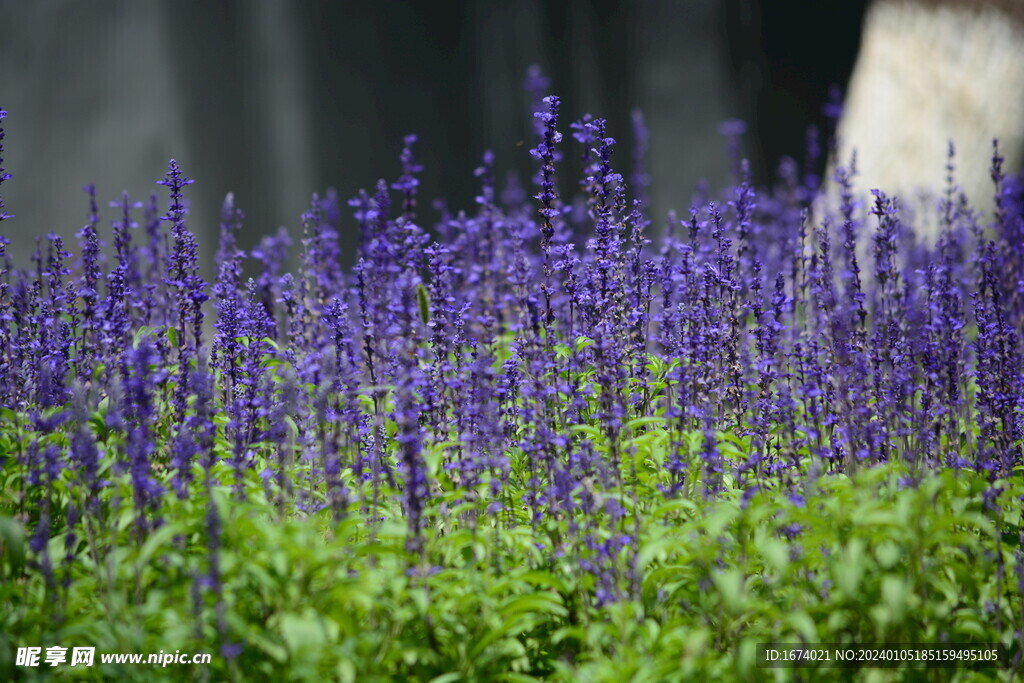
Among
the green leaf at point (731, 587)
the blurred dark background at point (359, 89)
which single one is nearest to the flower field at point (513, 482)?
the green leaf at point (731, 587)

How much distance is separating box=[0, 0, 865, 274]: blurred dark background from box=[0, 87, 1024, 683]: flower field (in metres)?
4.94

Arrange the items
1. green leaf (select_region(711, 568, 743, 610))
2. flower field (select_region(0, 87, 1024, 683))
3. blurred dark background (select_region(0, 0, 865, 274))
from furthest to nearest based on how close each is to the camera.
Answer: blurred dark background (select_region(0, 0, 865, 274)) < flower field (select_region(0, 87, 1024, 683)) < green leaf (select_region(711, 568, 743, 610))

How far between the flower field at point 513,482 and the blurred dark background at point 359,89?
4.94 metres

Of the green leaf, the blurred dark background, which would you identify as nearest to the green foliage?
the green leaf

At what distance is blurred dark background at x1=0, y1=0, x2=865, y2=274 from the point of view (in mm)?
10477

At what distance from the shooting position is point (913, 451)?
509 cm

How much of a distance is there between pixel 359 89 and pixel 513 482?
291 inches

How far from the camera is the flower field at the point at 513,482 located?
341 cm

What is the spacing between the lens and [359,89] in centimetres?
1139

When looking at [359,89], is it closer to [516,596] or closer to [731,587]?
[516,596]

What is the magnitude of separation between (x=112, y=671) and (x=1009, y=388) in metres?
4.81

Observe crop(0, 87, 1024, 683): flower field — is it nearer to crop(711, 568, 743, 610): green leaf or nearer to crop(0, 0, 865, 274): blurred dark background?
crop(711, 568, 743, 610): green leaf

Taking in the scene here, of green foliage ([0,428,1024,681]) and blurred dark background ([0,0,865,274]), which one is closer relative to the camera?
green foliage ([0,428,1024,681])

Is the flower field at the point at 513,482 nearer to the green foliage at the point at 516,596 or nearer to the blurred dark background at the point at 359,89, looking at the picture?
the green foliage at the point at 516,596
